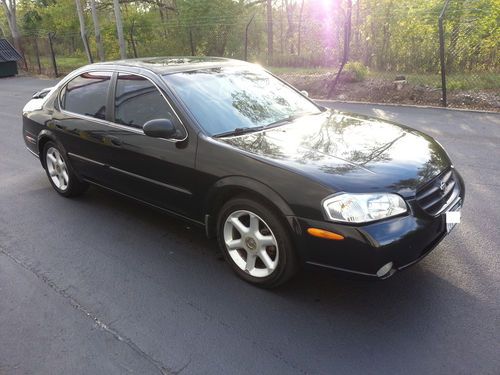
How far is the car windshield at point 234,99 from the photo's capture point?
3494 mm

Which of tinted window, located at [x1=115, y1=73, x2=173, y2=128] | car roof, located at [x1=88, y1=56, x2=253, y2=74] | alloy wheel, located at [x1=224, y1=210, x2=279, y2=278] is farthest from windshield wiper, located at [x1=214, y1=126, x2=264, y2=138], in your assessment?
car roof, located at [x1=88, y1=56, x2=253, y2=74]

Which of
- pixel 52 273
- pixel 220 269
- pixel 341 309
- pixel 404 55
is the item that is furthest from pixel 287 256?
pixel 404 55

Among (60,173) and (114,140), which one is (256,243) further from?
(60,173)

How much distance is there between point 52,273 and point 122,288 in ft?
2.21

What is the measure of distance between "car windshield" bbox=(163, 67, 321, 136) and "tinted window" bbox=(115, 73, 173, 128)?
179 mm

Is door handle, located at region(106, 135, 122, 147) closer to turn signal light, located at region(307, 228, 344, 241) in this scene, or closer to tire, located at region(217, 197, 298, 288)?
tire, located at region(217, 197, 298, 288)

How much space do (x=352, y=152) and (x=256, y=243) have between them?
3.09 ft

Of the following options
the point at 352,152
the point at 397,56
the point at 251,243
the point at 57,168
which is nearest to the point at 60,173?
the point at 57,168

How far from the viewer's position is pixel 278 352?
254cm

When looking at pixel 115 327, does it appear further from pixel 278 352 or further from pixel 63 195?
pixel 63 195

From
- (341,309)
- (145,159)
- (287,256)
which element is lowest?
(341,309)

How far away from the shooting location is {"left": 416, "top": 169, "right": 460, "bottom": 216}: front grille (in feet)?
9.21

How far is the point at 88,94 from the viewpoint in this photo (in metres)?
4.48

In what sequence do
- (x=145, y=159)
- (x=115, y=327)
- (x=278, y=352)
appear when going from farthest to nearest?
(x=145, y=159) → (x=115, y=327) → (x=278, y=352)
